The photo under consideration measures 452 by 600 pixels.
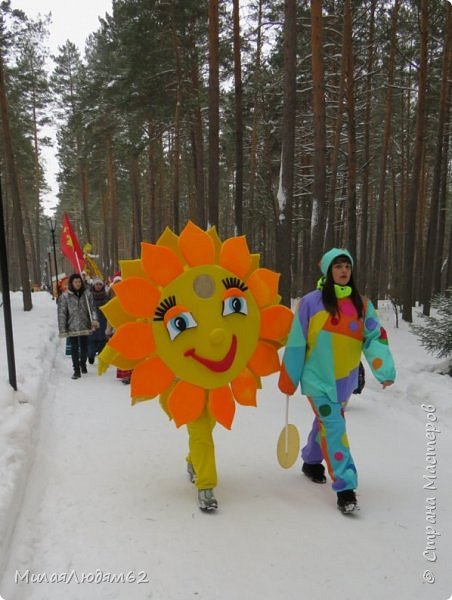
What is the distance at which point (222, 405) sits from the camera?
3.58 meters

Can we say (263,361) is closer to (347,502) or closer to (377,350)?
(377,350)

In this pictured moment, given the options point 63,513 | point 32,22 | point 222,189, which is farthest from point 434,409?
point 222,189

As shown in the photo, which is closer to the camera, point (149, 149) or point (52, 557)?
point (52, 557)

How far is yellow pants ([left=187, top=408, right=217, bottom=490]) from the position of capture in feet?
11.4

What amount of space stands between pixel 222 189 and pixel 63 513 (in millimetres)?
31617

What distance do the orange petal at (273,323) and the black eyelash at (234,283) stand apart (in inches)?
10.5

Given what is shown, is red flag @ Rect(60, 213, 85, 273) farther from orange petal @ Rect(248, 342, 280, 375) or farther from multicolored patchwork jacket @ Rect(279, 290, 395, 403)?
multicolored patchwork jacket @ Rect(279, 290, 395, 403)

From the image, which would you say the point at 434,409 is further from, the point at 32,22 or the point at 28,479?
the point at 32,22

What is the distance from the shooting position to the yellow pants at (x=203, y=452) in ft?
11.4

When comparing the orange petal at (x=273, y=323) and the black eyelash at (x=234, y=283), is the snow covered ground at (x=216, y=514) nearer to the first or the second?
the orange petal at (x=273, y=323)

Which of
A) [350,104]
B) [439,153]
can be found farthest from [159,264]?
[439,153]

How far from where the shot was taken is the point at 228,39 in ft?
50.2

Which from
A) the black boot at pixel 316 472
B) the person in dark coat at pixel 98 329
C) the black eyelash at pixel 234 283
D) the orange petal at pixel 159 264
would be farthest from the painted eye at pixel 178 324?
the person in dark coat at pixel 98 329

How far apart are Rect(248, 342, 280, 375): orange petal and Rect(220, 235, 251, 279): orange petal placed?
617 mm
